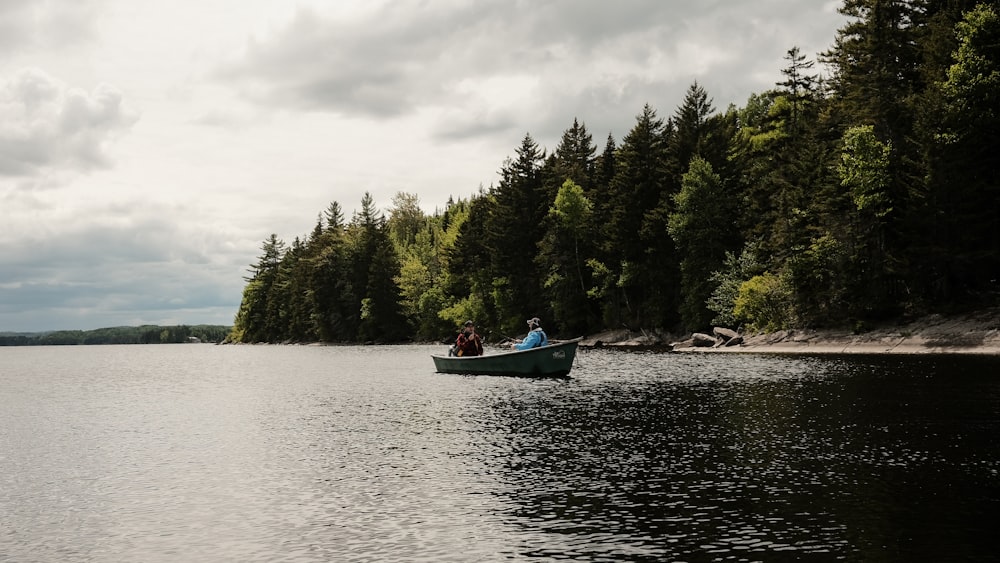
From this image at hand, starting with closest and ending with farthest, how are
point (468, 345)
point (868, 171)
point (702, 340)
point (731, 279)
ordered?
point (468, 345)
point (868, 171)
point (702, 340)
point (731, 279)

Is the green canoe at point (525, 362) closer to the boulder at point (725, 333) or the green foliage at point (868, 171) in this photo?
the green foliage at point (868, 171)

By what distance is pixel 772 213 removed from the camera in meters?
68.6

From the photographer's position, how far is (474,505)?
47.0 ft

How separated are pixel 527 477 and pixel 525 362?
93.7 ft

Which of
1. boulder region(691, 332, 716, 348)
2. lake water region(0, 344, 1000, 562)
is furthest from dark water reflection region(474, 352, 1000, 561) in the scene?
boulder region(691, 332, 716, 348)

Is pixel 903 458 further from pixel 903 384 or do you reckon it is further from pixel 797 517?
pixel 903 384

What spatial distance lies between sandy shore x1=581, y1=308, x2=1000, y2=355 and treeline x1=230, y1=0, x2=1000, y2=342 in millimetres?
1295

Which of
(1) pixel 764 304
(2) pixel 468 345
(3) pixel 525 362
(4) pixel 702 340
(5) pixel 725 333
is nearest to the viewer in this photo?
(3) pixel 525 362

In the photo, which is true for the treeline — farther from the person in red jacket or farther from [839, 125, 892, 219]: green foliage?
the person in red jacket

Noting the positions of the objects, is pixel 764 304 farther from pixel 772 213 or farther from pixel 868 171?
pixel 868 171

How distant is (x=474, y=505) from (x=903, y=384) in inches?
1004

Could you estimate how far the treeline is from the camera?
173ft

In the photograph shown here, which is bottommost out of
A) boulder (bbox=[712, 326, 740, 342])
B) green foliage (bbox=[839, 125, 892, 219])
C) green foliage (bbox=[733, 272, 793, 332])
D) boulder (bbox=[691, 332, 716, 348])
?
boulder (bbox=[691, 332, 716, 348])

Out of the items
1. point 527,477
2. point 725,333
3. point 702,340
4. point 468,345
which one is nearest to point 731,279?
point 725,333
